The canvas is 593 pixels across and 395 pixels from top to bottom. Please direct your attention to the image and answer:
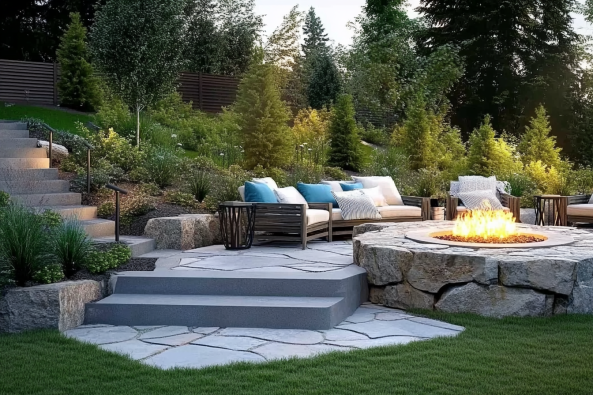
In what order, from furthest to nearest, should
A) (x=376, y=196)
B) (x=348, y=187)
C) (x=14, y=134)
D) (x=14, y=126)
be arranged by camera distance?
(x=14, y=126) < (x=14, y=134) < (x=348, y=187) < (x=376, y=196)

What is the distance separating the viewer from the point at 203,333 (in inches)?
201

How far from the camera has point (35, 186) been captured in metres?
8.59

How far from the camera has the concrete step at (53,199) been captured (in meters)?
8.20

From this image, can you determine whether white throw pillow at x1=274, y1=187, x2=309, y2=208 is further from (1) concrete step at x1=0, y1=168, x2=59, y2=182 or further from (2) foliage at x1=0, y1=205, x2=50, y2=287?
(2) foliage at x1=0, y1=205, x2=50, y2=287

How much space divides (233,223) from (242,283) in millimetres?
2083

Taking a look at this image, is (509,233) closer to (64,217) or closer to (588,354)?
(588,354)

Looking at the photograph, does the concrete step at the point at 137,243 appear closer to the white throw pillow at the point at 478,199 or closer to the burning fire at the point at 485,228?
the burning fire at the point at 485,228

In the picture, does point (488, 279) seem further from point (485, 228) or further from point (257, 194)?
point (257, 194)

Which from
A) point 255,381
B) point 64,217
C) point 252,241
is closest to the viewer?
point 255,381

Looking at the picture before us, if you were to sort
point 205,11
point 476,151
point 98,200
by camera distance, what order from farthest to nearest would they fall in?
point 205,11 → point 476,151 → point 98,200

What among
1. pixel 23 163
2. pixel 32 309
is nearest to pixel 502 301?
pixel 32 309

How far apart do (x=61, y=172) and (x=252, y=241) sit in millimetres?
3064

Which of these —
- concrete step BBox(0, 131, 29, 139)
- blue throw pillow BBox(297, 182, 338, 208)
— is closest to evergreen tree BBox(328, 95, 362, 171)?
blue throw pillow BBox(297, 182, 338, 208)

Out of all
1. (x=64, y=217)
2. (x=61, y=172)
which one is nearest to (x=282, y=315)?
(x=64, y=217)
